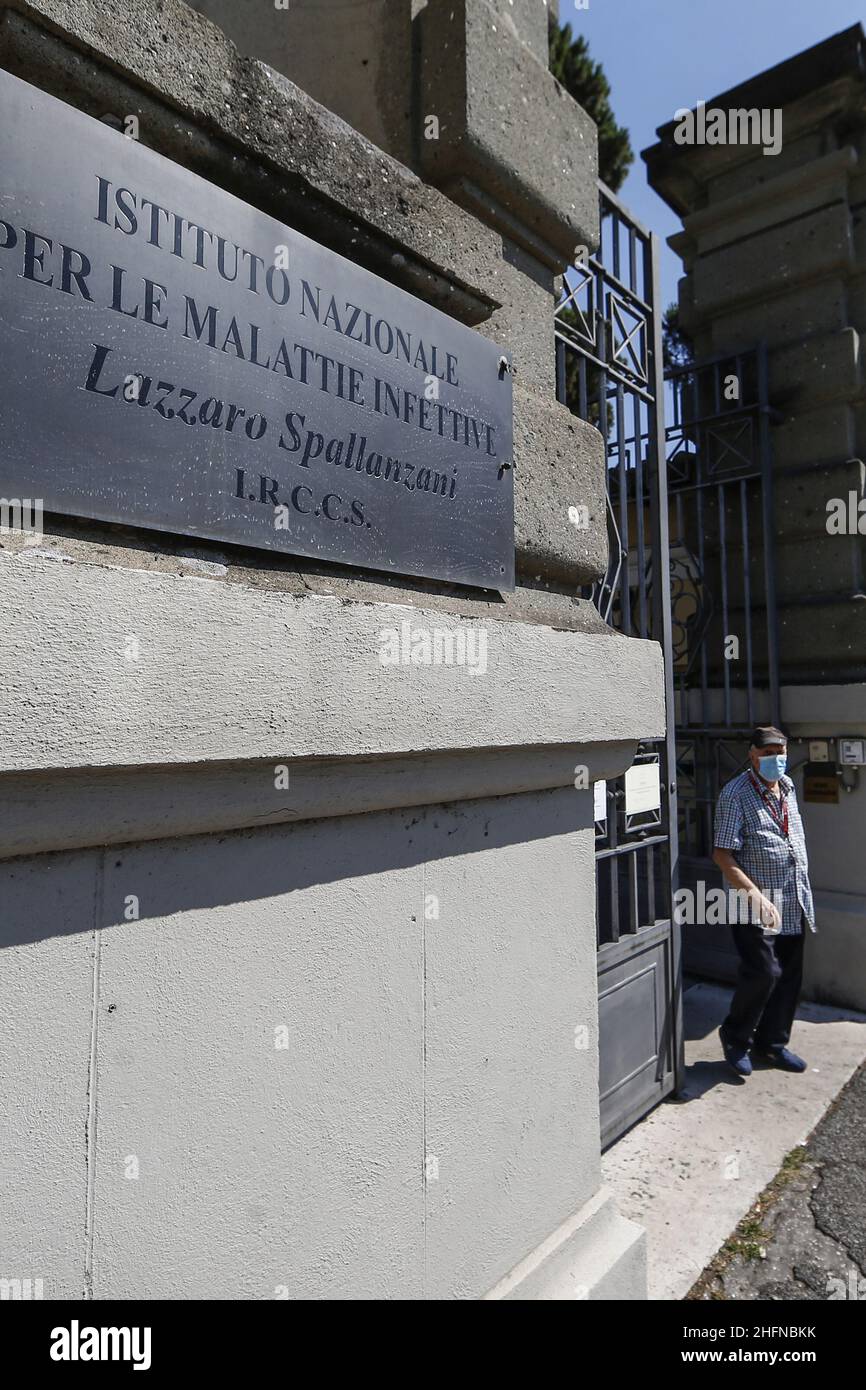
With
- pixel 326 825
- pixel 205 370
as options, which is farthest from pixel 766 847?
pixel 205 370

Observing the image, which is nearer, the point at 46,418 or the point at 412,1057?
the point at 46,418

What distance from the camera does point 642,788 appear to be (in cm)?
388

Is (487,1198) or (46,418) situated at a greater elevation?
(46,418)

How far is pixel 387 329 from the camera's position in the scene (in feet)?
6.27

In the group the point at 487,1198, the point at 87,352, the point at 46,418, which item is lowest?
the point at 487,1198

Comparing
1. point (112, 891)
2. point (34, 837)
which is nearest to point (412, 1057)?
point (112, 891)

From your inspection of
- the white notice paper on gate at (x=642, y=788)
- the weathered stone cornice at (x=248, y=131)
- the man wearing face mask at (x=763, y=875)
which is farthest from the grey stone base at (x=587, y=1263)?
the weathered stone cornice at (x=248, y=131)

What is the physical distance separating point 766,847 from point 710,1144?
1.43 m

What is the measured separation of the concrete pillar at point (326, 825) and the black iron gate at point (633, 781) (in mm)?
900

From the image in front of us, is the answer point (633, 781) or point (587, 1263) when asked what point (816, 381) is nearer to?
point (633, 781)

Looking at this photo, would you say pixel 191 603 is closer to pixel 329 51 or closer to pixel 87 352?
pixel 87 352

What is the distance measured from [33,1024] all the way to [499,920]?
1.21 meters

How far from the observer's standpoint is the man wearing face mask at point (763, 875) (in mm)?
4262
